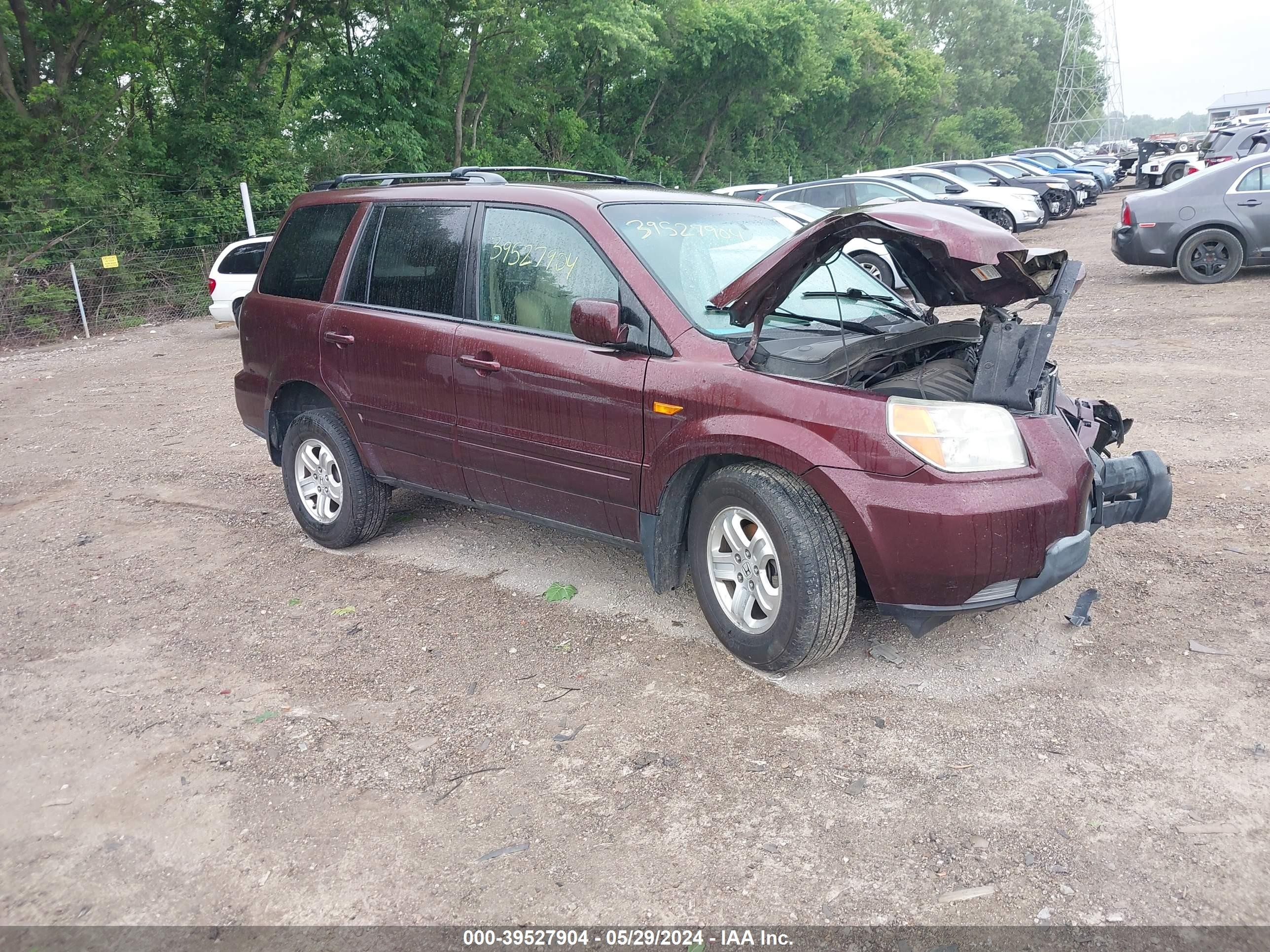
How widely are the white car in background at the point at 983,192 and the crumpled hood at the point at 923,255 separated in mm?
16567

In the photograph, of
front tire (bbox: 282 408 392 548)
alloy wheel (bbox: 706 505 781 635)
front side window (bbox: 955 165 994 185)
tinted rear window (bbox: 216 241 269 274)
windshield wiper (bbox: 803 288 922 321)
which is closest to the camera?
alloy wheel (bbox: 706 505 781 635)

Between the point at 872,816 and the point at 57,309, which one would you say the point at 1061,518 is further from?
the point at 57,309

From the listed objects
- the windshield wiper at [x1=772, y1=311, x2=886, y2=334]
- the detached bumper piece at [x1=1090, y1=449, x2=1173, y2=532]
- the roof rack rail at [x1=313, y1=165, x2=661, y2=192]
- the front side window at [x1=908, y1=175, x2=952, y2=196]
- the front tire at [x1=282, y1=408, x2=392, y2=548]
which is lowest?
the front tire at [x1=282, y1=408, x2=392, y2=548]

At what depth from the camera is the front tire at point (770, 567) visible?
3.64 meters

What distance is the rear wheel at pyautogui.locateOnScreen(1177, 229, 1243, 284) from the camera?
12594 mm

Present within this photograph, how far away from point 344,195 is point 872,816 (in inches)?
166

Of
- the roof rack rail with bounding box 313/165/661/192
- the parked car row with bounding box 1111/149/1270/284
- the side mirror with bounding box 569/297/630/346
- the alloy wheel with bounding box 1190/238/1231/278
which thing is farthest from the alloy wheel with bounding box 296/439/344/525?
the alloy wheel with bounding box 1190/238/1231/278

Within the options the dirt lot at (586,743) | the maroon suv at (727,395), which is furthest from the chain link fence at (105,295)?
the maroon suv at (727,395)

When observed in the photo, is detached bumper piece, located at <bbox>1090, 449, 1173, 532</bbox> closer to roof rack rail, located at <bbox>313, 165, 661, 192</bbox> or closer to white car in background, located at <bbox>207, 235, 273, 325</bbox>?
roof rack rail, located at <bbox>313, 165, 661, 192</bbox>

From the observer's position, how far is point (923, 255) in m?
4.14

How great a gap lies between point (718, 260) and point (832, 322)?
0.57 meters

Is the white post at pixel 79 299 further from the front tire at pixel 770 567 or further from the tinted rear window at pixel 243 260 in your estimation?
the front tire at pixel 770 567

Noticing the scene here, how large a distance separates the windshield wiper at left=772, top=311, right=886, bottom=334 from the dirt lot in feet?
4.21

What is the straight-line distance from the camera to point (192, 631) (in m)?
4.75
